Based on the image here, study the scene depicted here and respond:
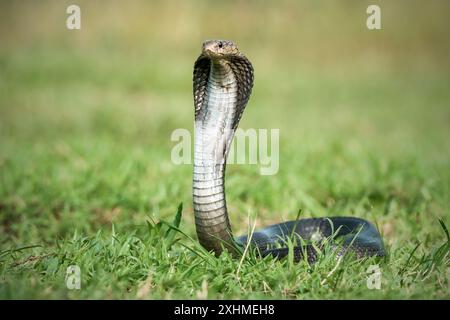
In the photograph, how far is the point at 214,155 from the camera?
2.92 meters

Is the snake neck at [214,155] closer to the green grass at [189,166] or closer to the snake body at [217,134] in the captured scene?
the snake body at [217,134]

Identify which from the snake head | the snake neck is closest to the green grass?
the snake neck

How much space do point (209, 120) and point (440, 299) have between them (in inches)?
47.1

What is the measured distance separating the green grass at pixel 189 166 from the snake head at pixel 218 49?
78 centimetres

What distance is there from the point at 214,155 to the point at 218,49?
0.46 metres

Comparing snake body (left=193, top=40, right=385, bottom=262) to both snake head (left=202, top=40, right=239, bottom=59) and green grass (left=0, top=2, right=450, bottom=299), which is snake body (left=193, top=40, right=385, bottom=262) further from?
green grass (left=0, top=2, right=450, bottom=299)

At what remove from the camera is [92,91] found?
382 inches

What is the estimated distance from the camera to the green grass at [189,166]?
2.85 metres

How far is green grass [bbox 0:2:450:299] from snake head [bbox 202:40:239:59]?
0.78 metres

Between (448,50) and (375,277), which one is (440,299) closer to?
(375,277)

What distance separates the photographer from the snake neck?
2.90 m

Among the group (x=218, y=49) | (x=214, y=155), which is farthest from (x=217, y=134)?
(x=218, y=49)

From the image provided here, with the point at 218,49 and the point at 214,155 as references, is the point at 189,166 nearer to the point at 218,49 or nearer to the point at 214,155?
the point at 214,155
